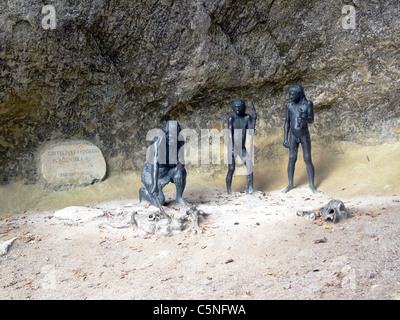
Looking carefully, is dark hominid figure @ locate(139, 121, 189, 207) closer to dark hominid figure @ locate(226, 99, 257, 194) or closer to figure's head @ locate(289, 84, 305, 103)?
dark hominid figure @ locate(226, 99, 257, 194)

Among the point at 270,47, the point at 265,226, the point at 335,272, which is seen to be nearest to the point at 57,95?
the point at 270,47

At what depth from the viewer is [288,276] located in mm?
3637

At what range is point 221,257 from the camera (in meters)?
4.23

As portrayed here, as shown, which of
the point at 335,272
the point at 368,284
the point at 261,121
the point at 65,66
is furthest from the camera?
the point at 261,121

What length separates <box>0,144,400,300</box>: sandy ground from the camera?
352 cm

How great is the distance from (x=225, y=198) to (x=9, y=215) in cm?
346

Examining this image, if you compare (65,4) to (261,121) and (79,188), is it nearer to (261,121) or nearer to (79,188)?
(79,188)

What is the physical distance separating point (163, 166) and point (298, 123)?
2.36m

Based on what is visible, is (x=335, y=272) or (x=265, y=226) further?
(x=265, y=226)

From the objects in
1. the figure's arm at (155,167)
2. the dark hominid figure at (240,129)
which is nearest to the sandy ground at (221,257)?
the figure's arm at (155,167)

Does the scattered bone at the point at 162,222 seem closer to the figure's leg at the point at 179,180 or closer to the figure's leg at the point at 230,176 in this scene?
the figure's leg at the point at 179,180

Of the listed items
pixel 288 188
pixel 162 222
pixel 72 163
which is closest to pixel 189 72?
pixel 72 163

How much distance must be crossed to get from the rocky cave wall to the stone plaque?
18 cm

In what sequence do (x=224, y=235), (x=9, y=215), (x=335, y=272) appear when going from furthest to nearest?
(x=9, y=215)
(x=224, y=235)
(x=335, y=272)
